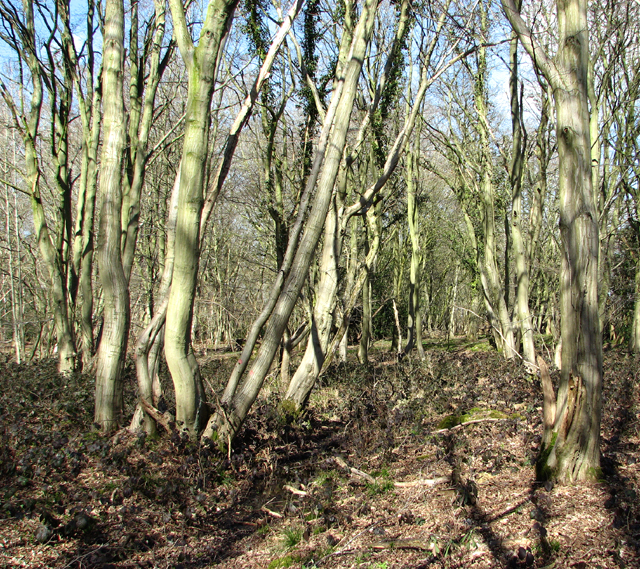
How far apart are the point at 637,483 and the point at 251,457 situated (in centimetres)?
355

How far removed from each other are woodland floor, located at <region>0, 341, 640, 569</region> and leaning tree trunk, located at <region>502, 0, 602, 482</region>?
1.02ft

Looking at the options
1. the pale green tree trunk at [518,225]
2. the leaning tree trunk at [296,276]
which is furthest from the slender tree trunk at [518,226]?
the leaning tree trunk at [296,276]

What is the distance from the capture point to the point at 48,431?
5.63 m

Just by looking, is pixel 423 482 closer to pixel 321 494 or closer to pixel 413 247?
pixel 321 494

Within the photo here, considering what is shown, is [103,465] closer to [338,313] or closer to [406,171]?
[338,313]

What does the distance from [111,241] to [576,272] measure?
5043mm

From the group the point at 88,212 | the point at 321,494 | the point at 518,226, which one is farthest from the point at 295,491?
the point at 88,212

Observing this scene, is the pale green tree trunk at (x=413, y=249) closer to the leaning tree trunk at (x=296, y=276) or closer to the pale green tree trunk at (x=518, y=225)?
the pale green tree trunk at (x=518, y=225)

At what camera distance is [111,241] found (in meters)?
5.97

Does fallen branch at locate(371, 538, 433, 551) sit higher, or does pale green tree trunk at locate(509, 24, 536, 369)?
pale green tree trunk at locate(509, 24, 536, 369)

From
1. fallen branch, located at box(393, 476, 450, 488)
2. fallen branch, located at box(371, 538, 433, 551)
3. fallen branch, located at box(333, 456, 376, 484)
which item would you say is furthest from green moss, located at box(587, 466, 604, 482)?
fallen branch, located at box(333, 456, 376, 484)

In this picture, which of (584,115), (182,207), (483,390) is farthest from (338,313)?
(584,115)

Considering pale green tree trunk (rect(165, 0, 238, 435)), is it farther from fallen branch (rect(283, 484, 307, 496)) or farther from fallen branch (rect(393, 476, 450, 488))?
fallen branch (rect(393, 476, 450, 488))

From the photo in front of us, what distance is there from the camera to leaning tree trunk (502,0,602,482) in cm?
368
